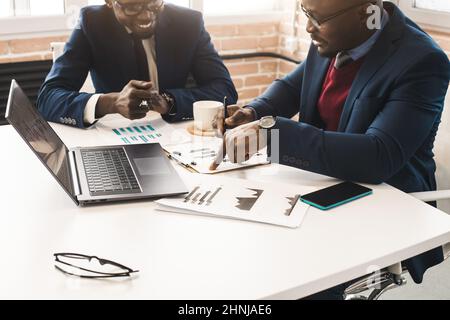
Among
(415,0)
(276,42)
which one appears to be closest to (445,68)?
(415,0)

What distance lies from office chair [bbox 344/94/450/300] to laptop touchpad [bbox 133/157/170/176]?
556 millimetres

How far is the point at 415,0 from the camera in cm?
264

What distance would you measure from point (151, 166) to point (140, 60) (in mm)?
754

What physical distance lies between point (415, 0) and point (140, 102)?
4.74ft

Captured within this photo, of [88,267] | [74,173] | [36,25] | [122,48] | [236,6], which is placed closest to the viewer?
[88,267]

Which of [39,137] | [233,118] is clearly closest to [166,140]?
[233,118]

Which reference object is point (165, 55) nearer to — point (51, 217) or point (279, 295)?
point (51, 217)

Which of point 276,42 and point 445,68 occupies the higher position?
point 445,68

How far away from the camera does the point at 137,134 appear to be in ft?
6.05

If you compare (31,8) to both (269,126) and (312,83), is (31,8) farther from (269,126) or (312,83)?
(269,126)

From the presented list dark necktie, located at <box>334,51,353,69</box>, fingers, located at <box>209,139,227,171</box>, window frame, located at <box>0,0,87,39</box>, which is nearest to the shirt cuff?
fingers, located at <box>209,139,227,171</box>

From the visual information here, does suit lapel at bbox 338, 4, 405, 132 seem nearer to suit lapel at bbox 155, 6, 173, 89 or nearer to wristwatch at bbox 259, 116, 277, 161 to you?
wristwatch at bbox 259, 116, 277, 161

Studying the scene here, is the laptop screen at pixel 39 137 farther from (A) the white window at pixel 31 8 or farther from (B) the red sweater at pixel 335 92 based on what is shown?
(A) the white window at pixel 31 8

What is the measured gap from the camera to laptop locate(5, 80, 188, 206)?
1348 mm
